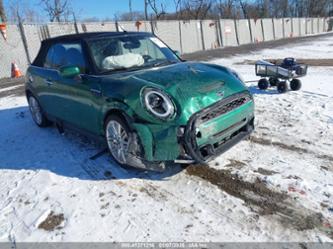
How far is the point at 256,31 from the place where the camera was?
99.9ft

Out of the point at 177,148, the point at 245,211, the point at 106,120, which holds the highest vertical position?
the point at 106,120

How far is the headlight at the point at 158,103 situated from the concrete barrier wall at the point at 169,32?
17647mm

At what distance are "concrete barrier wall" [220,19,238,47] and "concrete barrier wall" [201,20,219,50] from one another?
1148 mm

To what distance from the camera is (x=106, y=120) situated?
370 cm

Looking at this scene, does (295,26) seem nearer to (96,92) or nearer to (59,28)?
(59,28)

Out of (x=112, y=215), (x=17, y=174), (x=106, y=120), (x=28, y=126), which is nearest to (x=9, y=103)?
(x=28, y=126)

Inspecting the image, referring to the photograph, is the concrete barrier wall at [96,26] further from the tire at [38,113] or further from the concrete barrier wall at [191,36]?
the tire at [38,113]

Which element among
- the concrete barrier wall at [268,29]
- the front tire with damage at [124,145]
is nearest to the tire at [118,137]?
the front tire with damage at [124,145]

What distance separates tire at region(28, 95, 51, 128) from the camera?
5.72 metres

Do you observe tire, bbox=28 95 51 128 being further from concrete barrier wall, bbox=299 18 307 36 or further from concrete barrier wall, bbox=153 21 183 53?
concrete barrier wall, bbox=299 18 307 36

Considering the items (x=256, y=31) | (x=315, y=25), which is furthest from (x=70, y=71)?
(x=315, y=25)

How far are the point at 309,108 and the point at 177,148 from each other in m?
3.60

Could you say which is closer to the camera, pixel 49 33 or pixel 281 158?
pixel 281 158

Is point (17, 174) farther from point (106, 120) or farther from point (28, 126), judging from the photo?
point (28, 126)
